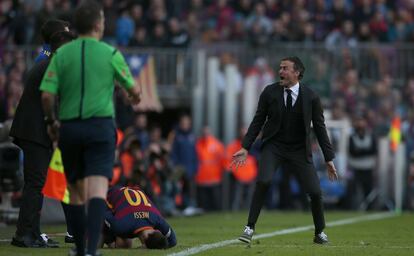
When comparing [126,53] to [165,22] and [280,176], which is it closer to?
[165,22]

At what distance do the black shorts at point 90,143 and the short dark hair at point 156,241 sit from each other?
5.47ft

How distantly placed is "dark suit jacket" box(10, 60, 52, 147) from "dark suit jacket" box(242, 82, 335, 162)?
2.04 meters

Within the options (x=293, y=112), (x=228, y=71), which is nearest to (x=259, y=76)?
(x=228, y=71)

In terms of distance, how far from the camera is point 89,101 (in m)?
8.58

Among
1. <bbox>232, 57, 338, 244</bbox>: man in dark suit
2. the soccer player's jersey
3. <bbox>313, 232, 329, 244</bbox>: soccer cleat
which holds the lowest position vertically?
<bbox>313, 232, 329, 244</bbox>: soccer cleat

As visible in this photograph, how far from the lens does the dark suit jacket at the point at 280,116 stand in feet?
37.5

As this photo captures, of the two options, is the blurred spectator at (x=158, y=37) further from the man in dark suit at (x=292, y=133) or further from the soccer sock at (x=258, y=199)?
the soccer sock at (x=258, y=199)

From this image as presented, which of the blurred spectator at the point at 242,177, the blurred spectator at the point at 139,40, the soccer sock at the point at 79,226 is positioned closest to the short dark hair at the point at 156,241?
the soccer sock at the point at 79,226

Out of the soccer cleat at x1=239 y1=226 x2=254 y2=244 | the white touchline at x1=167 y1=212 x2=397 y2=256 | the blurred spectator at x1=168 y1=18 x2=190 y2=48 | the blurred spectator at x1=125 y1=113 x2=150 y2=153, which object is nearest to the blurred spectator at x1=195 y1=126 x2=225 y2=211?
the blurred spectator at x1=125 y1=113 x2=150 y2=153

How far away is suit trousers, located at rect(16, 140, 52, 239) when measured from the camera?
10.8 metres

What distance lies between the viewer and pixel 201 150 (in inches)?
949

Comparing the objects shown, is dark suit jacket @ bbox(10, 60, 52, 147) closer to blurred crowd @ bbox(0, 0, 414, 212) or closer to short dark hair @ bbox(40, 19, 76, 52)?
short dark hair @ bbox(40, 19, 76, 52)

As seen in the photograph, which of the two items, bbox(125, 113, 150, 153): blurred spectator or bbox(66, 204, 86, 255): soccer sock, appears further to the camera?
bbox(125, 113, 150, 153): blurred spectator

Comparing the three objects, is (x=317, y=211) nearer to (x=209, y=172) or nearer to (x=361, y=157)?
(x=361, y=157)
